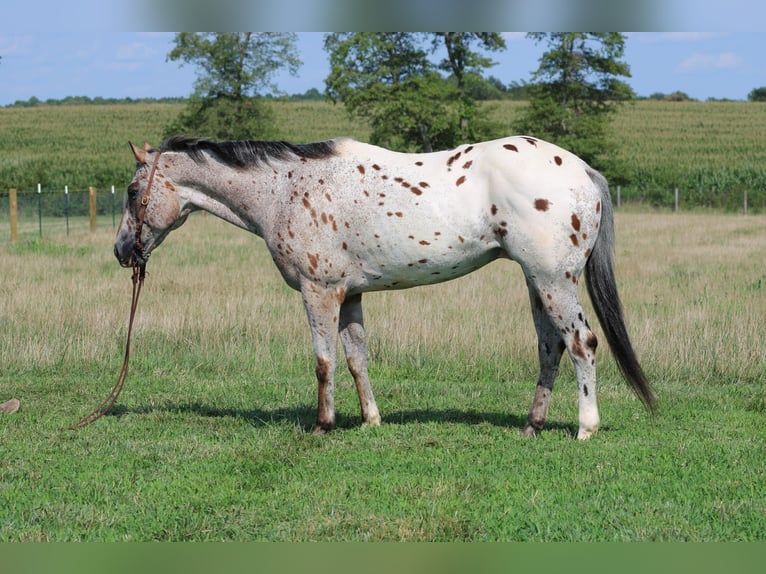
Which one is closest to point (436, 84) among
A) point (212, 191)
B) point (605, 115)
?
point (605, 115)

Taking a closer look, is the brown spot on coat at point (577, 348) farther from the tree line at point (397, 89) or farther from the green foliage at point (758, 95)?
the green foliage at point (758, 95)

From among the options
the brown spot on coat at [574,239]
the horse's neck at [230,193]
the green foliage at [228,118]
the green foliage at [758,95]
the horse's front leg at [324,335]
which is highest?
the green foliage at [758,95]

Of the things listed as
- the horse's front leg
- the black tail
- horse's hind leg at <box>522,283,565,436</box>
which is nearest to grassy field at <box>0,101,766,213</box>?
the horse's front leg

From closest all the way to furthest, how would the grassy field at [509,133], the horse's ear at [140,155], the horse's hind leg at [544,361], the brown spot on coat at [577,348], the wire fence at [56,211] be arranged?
the brown spot on coat at [577,348] < the horse's hind leg at [544,361] < the horse's ear at [140,155] < the wire fence at [56,211] < the grassy field at [509,133]

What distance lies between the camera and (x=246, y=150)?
7.40 meters

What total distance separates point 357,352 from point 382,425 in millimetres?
636

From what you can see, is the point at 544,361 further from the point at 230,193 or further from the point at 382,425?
the point at 230,193

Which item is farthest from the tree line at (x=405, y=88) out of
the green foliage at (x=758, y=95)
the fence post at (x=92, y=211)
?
the green foliage at (x=758, y=95)

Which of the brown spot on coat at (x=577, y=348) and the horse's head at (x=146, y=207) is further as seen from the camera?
the horse's head at (x=146, y=207)

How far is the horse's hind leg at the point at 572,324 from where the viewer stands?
6629mm

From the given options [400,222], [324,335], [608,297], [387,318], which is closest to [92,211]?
[387,318]

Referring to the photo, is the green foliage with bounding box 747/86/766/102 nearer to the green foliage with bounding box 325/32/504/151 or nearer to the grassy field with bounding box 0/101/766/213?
the grassy field with bounding box 0/101/766/213

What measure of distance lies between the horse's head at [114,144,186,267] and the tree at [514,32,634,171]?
47183mm

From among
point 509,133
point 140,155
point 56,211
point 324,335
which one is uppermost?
point 509,133
